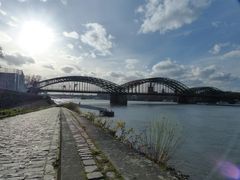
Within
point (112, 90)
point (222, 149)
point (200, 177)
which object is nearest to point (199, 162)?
point (200, 177)

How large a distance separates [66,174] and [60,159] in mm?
1143

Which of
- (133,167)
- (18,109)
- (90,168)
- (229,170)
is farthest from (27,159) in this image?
(18,109)

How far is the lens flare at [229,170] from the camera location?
39.1 feet

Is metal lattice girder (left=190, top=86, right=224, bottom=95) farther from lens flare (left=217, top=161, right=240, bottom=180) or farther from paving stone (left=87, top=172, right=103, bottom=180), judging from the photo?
paving stone (left=87, top=172, right=103, bottom=180)

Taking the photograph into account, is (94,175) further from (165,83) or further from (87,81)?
(165,83)

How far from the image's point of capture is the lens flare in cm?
1191

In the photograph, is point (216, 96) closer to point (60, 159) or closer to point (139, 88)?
point (139, 88)

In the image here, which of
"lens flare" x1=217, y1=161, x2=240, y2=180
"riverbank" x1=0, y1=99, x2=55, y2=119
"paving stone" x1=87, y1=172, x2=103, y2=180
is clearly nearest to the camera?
"paving stone" x1=87, y1=172, x2=103, y2=180

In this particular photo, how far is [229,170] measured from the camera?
12.8 m

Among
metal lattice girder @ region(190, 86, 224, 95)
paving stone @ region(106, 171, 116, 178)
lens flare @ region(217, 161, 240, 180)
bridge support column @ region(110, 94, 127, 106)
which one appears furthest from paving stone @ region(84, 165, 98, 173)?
metal lattice girder @ region(190, 86, 224, 95)

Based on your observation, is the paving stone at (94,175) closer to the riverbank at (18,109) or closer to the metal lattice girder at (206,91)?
the riverbank at (18,109)

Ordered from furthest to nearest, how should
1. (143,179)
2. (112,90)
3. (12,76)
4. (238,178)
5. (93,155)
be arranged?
(112,90) → (12,76) → (238,178) → (93,155) → (143,179)

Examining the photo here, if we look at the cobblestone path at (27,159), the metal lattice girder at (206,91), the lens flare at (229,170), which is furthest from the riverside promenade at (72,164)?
the metal lattice girder at (206,91)

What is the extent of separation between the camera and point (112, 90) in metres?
144
